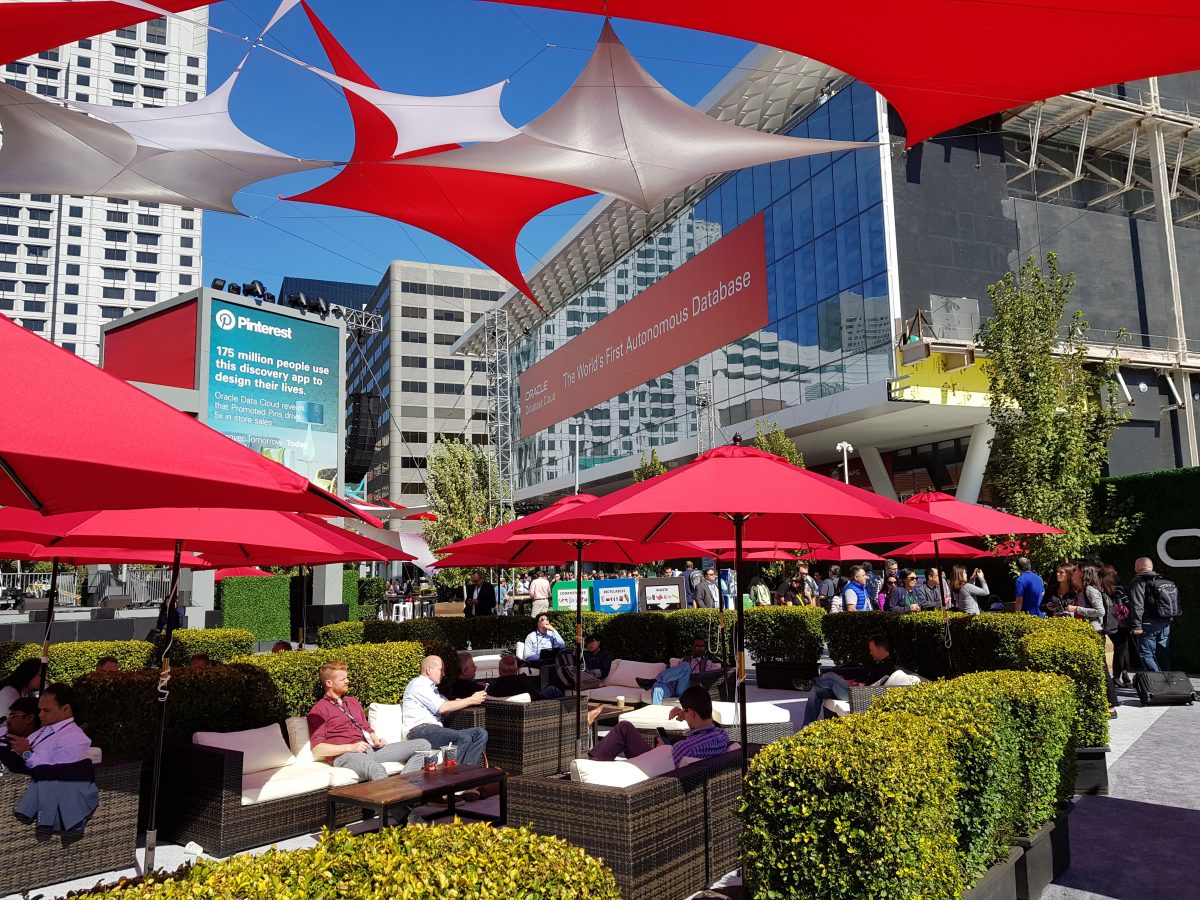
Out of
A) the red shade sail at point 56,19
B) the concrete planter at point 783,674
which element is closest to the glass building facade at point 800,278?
the concrete planter at point 783,674

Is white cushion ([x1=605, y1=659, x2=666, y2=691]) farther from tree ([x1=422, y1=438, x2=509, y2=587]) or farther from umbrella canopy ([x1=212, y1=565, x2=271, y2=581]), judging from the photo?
tree ([x1=422, y1=438, x2=509, y2=587])

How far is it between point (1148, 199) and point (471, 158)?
109ft

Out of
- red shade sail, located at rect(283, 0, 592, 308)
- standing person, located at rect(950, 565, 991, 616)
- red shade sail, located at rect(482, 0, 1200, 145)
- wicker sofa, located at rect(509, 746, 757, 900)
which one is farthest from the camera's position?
standing person, located at rect(950, 565, 991, 616)

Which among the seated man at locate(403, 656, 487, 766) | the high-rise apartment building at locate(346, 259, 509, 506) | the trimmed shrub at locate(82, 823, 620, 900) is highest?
the high-rise apartment building at locate(346, 259, 509, 506)

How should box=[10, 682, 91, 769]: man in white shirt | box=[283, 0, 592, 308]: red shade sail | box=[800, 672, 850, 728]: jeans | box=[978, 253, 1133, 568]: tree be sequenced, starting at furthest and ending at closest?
box=[978, 253, 1133, 568]: tree, box=[283, 0, 592, 308]: red shade sail, box=[800, 672, 850, 728]: jeans, box=[10, 682, 91, 769]: man in white shirt

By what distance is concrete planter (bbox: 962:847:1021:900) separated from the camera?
4.31m

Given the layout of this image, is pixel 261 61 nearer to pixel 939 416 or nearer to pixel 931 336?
pixel 931 336

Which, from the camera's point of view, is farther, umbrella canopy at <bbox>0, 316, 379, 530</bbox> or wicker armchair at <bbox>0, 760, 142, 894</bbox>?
wicker armchair at <bbox>0, 760, 142, 894</bbox>

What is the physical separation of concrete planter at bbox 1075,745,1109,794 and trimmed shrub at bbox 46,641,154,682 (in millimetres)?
12242

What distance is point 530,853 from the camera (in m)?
2.54

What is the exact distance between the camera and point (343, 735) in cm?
758

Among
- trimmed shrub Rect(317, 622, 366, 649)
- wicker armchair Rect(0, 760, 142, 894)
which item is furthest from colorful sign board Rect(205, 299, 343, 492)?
wicker armchair Rect(0, 760, 142, 894)

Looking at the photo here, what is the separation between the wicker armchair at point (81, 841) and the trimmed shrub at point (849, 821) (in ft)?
15.1

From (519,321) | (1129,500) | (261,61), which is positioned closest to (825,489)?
(261,61)
